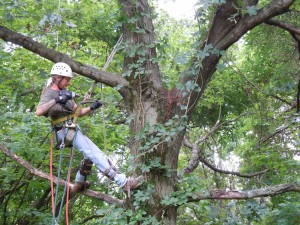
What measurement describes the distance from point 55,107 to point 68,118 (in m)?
0.22

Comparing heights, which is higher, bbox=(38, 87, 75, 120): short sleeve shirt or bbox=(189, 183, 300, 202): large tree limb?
bbox=(38, 87, 75, 120): short sleeve shirt

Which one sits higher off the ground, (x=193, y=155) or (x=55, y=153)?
(x=55, y=153)

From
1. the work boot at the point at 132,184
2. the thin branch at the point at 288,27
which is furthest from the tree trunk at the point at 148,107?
the thin branch at the point at 288,27

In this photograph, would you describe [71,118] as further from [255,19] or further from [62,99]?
[255,19]

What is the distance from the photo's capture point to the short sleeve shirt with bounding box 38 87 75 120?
436cm

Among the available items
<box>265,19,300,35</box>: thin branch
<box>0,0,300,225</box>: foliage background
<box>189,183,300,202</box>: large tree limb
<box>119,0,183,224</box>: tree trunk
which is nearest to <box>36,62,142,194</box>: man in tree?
<box>119,0,183,224</box>: tree trunk

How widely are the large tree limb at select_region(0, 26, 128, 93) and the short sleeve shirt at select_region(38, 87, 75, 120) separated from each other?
1.26 ft

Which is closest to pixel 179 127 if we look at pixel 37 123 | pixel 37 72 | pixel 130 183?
pixel 130 183

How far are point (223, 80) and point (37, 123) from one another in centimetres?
411

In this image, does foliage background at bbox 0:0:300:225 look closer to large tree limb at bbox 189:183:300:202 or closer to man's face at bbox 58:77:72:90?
large tree limb at bbox 189:183:300:202

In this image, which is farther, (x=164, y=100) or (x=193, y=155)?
(x=193, y=155)

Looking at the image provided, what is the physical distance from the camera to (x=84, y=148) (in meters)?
4.41

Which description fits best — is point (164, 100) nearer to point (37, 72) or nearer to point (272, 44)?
point (272, 44)

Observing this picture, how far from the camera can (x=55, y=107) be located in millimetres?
4332
